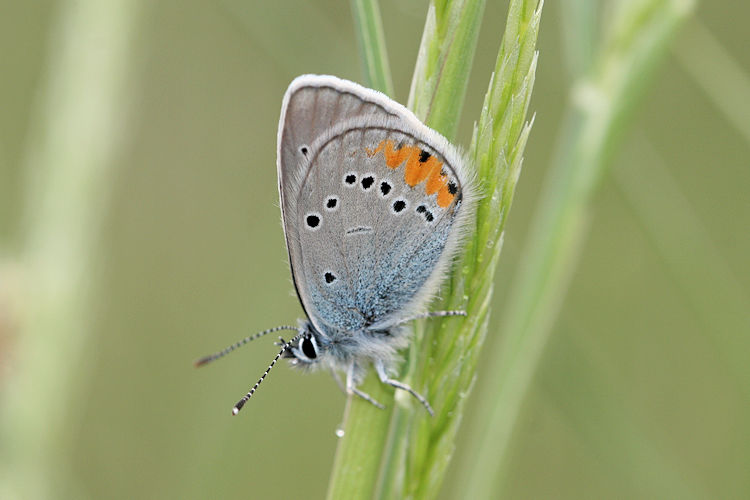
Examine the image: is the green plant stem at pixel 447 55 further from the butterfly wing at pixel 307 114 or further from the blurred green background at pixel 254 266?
the blurred green background at pixel 254 266

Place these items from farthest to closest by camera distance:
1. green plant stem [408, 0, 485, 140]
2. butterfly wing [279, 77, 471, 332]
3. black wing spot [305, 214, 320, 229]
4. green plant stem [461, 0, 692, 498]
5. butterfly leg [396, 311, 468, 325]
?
1. black wing spot [305, 214, 320, 229]
2. butterfly wing [279, 77, 471, 332]
3. green plant stem [461, 0, 692, 498]
4. butterfly leg [396, 311, 468, 325]
5. green plant stem [408, 0, 485, 140]

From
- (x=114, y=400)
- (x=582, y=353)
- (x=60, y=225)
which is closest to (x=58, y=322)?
(x=60, y=225)

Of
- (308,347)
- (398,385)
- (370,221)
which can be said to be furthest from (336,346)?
(398,385)

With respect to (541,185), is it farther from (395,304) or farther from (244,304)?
(395,304)

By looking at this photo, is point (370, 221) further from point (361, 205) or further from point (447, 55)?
point (447, 55)

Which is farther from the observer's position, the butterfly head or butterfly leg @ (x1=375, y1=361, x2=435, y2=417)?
the butterfly head

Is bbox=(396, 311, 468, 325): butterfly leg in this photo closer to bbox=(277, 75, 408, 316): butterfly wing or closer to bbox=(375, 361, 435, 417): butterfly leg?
bbox=(375, 361, 435, 417): butterfly leg

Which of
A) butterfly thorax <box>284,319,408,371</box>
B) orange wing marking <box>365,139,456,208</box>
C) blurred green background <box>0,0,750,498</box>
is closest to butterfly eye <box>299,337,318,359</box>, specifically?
butterfly thorax <box>284,319,408,371</box>

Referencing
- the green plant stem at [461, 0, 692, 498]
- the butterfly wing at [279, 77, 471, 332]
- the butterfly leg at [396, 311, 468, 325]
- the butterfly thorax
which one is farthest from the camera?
the butterfly thorax
